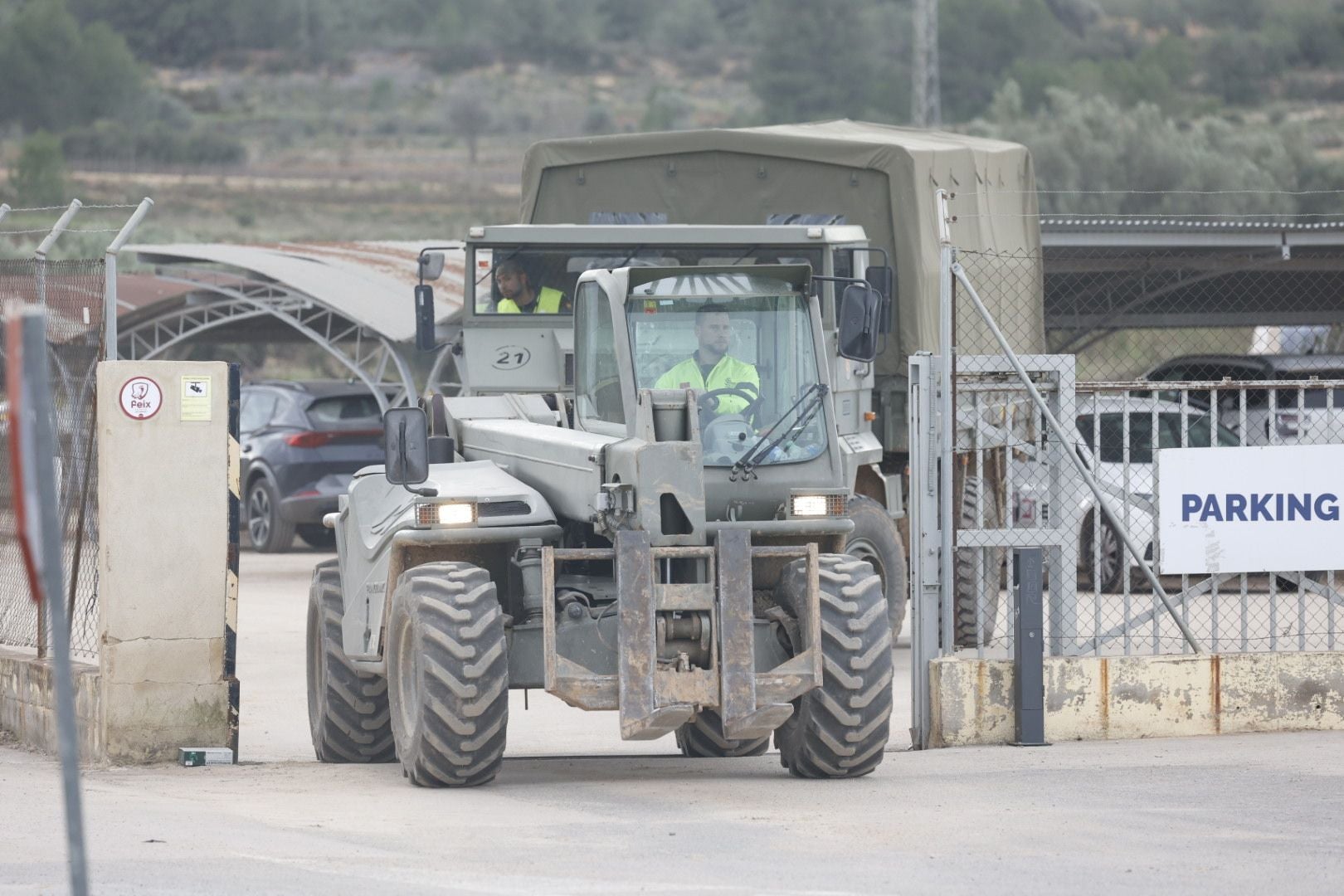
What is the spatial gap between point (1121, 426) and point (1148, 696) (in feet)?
23.4

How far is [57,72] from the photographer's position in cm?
8544

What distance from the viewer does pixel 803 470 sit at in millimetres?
9141

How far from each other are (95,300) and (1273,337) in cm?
1699

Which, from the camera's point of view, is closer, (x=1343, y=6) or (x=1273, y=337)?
(x=1273, y=337)

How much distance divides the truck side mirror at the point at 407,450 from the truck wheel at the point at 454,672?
43 centimetres

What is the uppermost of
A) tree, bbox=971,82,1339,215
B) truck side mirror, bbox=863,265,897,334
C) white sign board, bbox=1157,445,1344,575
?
tree, bbox=971,82,1339,215

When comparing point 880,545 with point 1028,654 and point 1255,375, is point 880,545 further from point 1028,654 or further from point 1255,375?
point 1255,375

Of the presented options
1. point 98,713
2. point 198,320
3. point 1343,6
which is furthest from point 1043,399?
point 1343,6

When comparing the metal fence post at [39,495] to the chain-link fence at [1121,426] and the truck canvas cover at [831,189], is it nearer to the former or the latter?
the chain-link fence at [1121,426]

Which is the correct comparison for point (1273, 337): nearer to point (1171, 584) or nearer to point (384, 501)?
point (1171, 584)

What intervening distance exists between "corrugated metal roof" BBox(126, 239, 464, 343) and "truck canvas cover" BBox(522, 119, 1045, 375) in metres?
3.57

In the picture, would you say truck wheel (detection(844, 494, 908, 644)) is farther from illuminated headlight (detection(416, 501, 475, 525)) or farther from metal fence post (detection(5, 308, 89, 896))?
metal fence post (detection(5, 308, 89, 896))

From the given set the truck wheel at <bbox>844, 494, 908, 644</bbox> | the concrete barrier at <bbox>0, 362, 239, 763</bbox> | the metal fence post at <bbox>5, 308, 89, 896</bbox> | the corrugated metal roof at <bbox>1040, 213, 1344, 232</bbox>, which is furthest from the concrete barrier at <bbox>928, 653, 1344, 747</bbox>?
the metal fence post at <bbox>5, 308, 89, 896</bbox>

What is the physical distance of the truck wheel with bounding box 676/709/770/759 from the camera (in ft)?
33.5
